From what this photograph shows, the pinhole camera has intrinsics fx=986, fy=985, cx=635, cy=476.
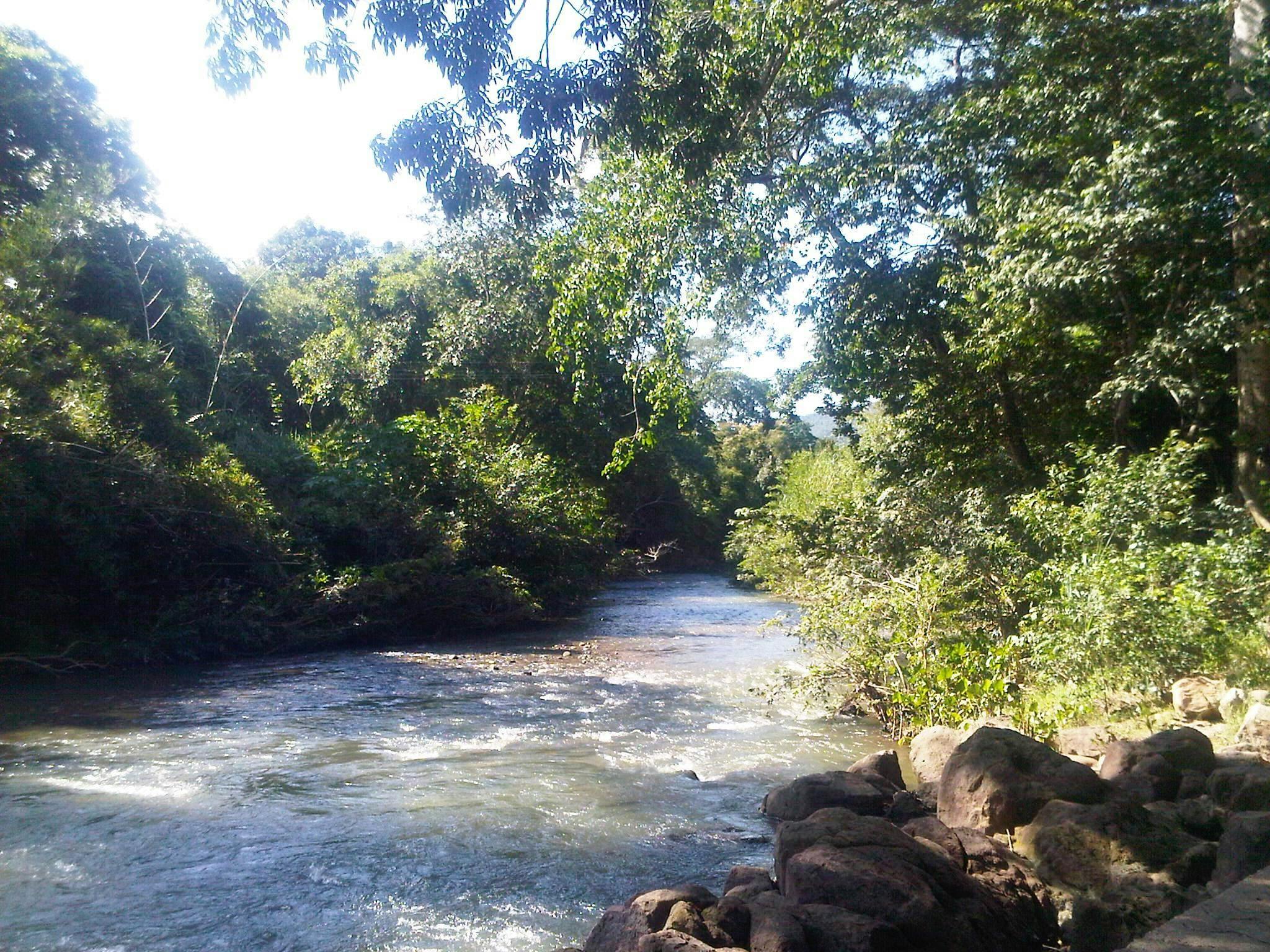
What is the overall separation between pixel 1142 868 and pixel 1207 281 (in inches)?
299

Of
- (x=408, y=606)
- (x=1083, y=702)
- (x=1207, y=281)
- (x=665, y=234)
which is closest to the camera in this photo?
(x=1083, y=702)

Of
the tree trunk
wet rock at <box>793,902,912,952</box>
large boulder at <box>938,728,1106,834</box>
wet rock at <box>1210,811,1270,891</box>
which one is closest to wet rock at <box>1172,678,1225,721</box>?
the tree trunk

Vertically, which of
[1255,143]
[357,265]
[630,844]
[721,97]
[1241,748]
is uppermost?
[357,265]

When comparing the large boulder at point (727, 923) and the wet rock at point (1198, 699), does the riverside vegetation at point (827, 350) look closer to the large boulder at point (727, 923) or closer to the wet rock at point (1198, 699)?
the wet rock at point (1198, 699)

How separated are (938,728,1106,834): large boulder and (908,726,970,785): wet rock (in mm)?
1013

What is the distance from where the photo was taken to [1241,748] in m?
6.58

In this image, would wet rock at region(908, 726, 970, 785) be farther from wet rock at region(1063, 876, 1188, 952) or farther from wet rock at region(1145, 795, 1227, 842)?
wet rock at region(1063, 876, 1188, 952)

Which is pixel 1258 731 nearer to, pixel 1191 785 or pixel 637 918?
pixel 1191 785

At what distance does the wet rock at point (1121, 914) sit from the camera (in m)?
4.40

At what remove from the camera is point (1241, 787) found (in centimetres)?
542

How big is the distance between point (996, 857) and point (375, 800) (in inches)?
184

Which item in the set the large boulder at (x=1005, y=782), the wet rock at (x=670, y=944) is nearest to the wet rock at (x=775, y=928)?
the wet rock at (x=670, y=944)

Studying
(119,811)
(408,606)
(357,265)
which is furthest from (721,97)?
(357,265)

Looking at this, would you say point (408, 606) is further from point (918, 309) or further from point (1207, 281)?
point (1207, 281)
